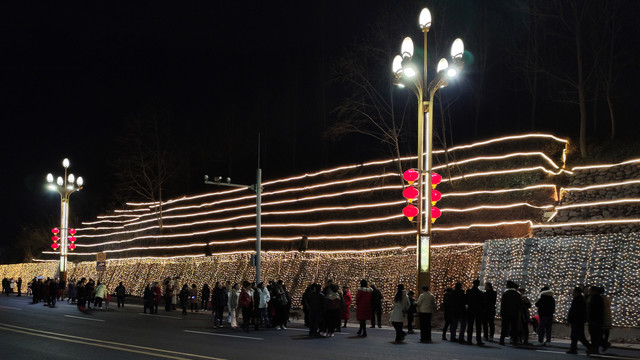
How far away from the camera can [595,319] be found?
14828 millimetres

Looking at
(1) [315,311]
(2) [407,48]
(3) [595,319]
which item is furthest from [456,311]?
(2) [407,48]

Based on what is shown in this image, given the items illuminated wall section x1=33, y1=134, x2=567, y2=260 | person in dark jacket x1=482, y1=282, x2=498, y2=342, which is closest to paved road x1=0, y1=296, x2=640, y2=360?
person in dark jacket x1=482, y1=282, x2=498, y2=342

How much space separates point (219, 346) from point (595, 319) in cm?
878

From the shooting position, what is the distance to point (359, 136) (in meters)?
60.7

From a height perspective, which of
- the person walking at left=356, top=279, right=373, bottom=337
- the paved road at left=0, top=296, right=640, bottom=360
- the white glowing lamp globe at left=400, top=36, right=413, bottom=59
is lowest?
Answer: the paved road at left=0, top=296, right=640, bottom=360

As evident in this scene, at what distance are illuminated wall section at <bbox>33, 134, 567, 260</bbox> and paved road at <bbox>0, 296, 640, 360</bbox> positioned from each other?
12.1 meters

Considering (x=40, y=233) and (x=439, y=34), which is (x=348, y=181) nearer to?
(x=439, y=34)

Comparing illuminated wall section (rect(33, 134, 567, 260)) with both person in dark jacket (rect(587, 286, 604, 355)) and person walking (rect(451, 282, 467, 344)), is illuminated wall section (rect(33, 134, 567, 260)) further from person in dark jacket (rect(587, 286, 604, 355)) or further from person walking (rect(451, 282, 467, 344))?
person in dark jacket (rect(587, 286, 604, 355))

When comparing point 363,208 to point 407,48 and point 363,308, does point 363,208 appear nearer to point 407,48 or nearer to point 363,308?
point 407,48

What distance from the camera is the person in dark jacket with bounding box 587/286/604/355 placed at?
48.2ft

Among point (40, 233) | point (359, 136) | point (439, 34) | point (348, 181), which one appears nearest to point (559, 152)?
point (439, 34)

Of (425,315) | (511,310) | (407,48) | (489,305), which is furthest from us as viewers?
(407,48)

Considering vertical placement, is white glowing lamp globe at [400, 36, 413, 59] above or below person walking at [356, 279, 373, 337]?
above

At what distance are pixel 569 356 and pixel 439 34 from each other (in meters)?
22.9
